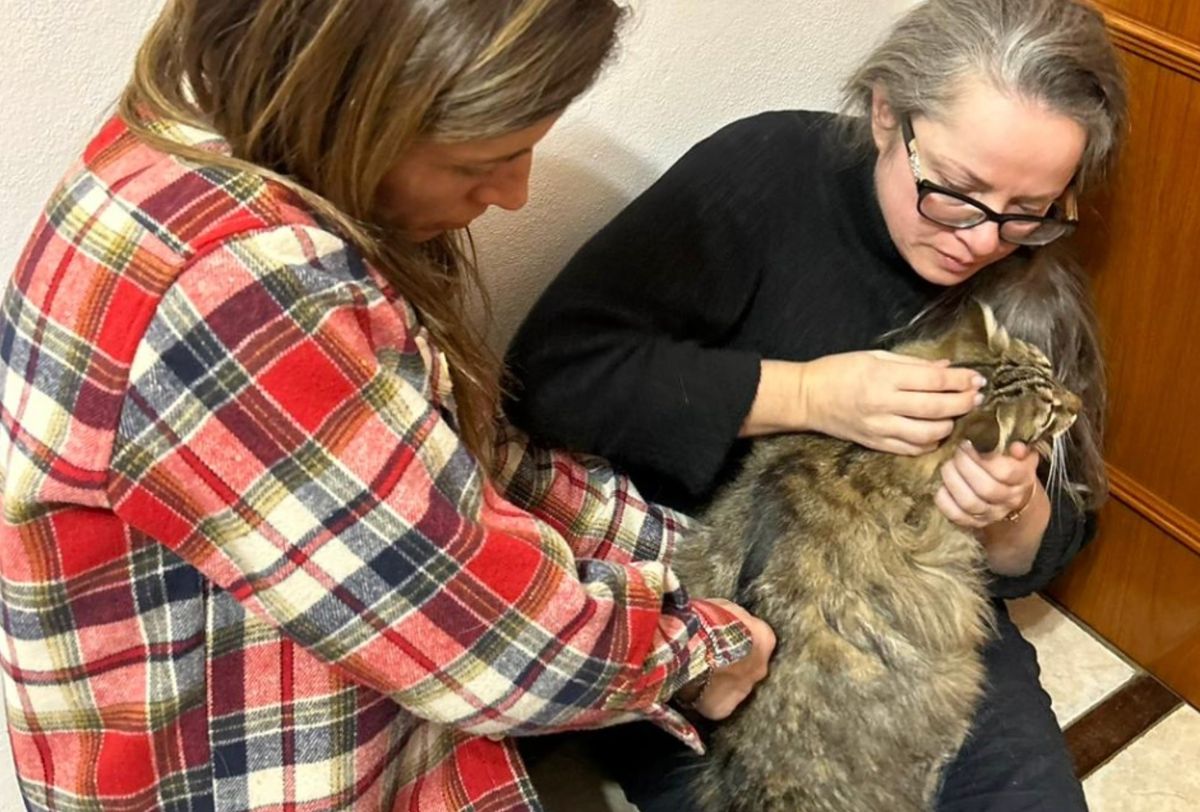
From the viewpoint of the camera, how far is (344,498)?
2.82 feet

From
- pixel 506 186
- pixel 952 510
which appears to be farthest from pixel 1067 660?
pixel 506 186

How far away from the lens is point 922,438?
125 cm

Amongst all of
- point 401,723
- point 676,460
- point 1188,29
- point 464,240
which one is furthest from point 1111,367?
point 401,723

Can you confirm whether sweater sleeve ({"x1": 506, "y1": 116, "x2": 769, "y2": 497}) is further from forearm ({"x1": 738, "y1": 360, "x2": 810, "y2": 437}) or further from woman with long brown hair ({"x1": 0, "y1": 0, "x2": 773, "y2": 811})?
woman with long brown hair ({"x1": 0, "y1": 0, "x2": 773, "y2": 811})

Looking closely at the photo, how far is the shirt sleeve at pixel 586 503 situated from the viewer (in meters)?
1.31

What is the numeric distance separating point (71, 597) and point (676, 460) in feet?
2.11

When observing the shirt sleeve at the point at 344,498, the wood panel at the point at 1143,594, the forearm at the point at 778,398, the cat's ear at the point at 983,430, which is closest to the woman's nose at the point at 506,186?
the shirt sleeve at the point at 344,498

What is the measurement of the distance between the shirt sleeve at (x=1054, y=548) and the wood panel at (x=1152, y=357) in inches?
8.9

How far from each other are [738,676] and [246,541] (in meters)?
0.55

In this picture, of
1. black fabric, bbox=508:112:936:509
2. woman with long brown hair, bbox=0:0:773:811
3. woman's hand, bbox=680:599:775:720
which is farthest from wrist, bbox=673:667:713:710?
black fabric, bbox=508:112:936:509

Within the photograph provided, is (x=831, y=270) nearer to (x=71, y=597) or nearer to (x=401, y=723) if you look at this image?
(x=401, y=723)

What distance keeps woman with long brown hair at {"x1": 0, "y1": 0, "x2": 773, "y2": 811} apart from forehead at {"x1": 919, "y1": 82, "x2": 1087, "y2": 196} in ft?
1.51

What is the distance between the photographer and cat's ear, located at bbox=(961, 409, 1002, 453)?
1209mm

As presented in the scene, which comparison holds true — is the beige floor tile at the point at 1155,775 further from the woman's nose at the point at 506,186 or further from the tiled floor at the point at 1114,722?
the woman's nose at the point at 506,186
